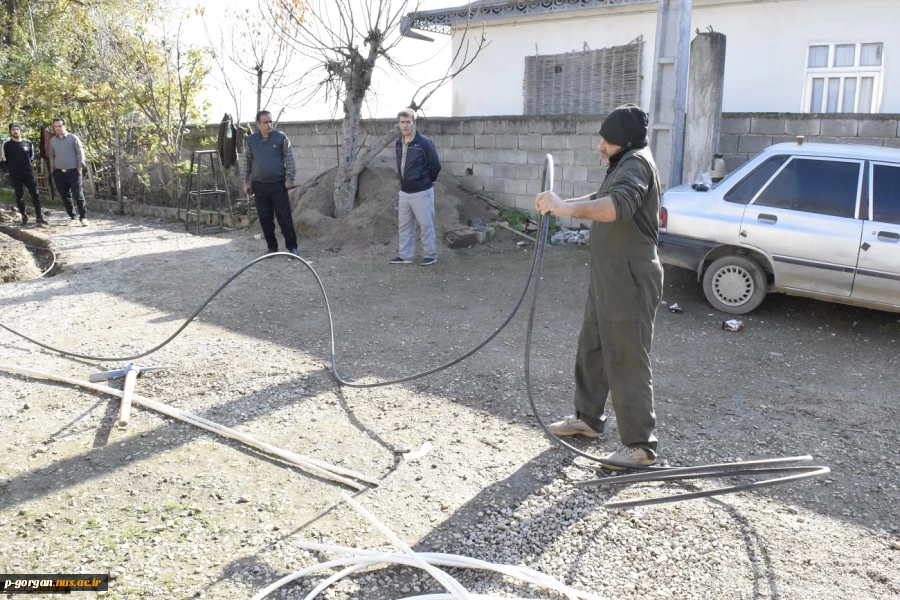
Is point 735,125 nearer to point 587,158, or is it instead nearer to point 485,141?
point 587,158

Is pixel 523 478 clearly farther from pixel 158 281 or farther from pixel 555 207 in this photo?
pixel 158 281

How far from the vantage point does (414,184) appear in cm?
886

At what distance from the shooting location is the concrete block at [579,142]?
10.2 metres

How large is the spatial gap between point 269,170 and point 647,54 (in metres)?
7.24

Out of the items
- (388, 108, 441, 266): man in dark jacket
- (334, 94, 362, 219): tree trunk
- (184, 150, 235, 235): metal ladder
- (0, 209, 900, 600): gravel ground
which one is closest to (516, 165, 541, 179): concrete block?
(388, 108, 441, 266): man in dark jacket

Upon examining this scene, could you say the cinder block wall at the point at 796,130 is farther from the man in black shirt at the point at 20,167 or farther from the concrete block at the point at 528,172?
the man in black shirt at the point at 20,167

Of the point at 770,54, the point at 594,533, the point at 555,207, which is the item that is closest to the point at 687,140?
the point at 770,54

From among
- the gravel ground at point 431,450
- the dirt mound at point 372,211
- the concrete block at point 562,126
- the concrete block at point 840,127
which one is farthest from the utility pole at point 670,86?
the dirt mound at point 372,211

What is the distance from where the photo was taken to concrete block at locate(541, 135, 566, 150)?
10508 mm

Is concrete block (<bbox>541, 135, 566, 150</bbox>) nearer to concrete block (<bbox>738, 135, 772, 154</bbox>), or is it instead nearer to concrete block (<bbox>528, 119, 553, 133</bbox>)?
concrete block (<bbox>528, 119, 553, 133</bbox>)

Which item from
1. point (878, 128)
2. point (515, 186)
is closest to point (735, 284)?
point (878, 128)

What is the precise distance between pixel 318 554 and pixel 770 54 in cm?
1127

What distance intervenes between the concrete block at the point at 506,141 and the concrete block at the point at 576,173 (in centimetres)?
100

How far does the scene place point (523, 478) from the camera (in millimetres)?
3832
